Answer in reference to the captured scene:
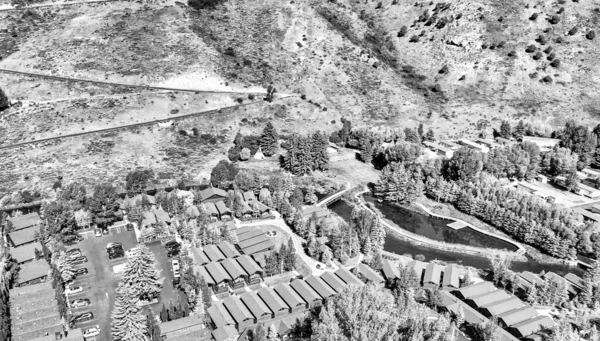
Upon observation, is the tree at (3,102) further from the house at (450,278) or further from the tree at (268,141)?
the house at (450,278)

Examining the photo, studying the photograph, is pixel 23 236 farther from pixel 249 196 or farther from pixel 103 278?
pixel 249 196

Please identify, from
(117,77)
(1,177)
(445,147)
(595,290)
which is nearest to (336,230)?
(595,290)

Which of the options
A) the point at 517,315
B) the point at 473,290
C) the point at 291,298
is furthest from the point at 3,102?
the point at 517,315

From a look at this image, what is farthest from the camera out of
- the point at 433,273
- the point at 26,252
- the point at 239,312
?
the point at 26,252

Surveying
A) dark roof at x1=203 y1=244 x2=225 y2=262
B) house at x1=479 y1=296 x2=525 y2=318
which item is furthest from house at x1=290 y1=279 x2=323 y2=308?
house at x1=479 y1=296 x2=525 y2=318

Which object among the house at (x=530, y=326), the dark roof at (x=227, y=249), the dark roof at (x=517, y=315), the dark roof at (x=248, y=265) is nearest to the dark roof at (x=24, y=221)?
the dark roof at (x=227, y=249)

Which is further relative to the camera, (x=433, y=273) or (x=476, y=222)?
(x=476, y=222)
